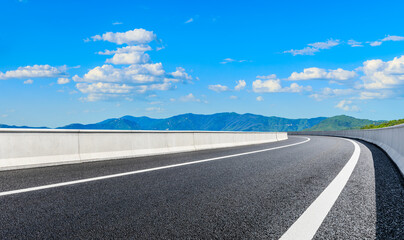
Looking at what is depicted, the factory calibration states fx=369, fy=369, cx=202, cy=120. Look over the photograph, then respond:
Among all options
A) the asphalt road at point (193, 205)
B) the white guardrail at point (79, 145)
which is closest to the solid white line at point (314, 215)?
the asphalt road at point (193, 205)

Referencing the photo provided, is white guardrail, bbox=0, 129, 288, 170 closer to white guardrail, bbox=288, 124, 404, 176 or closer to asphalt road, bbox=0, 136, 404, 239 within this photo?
asphalt road, bbox=0, 136, 404, 239

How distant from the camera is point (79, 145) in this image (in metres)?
10.0

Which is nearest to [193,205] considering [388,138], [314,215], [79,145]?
[314,215]

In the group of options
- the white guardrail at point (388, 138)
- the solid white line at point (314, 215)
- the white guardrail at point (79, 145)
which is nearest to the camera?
the solid white line at point (314, 215)

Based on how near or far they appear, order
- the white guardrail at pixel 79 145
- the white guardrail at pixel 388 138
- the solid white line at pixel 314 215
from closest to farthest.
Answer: the solid white line at pixel 314 215 → the white guardrail at pixel 79 145 → the white guardrail at pixel 388 138

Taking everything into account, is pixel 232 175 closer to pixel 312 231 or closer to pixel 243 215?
pixel 243 215

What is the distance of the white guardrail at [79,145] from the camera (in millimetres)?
8383

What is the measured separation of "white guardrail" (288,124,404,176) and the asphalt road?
265 cm

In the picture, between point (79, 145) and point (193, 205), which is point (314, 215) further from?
point (79, 145)

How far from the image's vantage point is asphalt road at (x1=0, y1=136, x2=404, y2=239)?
3.56m

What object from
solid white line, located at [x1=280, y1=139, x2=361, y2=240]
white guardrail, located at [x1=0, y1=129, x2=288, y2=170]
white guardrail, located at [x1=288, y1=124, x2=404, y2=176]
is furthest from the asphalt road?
white guardrail, located at [x1=288, y1=124, x2=404, y2=176]

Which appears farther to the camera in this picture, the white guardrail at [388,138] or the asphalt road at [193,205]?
the white guardrail at [388,138]

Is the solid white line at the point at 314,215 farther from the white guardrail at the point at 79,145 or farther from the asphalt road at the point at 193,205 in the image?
the white guardrail at the point at 79,145

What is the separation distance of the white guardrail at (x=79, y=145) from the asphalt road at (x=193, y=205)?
0.88 m
